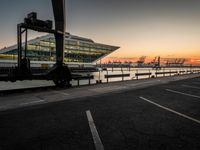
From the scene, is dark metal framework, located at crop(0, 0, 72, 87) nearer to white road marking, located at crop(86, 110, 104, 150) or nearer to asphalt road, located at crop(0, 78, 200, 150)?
asphalt road, located at crop(0, 78, 200, 150)

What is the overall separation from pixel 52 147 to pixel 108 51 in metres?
101

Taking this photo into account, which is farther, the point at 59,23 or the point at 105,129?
the point at 59,23

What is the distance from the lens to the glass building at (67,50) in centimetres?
6994

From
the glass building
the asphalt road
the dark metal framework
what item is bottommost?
the asphalt road

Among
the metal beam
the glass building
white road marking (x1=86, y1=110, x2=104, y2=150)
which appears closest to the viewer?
white road marking (x1=86, y1=110, x2=104, y2=150)

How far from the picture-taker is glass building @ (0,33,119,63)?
69.9m

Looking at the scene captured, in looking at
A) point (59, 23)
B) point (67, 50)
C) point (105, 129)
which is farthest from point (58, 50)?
point (67, 50)

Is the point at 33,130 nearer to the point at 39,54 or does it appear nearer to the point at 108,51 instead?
the point at 39,54

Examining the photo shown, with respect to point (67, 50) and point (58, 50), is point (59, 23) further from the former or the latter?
point (67, 50)

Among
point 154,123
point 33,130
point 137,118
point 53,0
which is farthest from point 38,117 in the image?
point 53,0

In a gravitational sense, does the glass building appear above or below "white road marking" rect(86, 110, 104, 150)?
above

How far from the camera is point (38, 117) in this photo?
5.43 metres

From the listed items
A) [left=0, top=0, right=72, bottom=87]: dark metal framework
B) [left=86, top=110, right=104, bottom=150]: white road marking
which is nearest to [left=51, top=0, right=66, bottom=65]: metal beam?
[left=0, top=0, right=72, bottom=87]: dark metal framework

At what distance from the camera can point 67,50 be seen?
82.0 metres
